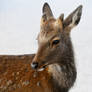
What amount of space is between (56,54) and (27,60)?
0.36m

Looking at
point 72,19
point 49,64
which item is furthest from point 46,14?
point 49,64

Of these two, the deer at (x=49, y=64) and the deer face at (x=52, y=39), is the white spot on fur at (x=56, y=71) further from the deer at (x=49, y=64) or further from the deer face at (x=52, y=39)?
the deer face at (x=52, y=39)

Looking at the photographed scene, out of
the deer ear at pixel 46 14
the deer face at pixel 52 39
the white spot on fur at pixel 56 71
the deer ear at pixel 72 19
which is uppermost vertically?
the deer ear at pixel 46 14

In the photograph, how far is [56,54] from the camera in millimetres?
1904

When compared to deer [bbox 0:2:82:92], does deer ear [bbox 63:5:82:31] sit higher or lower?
higher

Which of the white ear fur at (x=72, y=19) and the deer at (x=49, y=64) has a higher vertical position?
the white ear fur at (x=72, y=19)

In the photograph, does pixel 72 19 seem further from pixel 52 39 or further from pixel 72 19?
pixel 52 39

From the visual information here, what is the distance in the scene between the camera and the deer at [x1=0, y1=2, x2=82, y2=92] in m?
1.88

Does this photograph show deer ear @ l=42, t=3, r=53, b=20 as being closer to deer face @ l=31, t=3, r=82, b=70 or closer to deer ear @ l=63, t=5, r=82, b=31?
deer face @ l=31, t=3, r=82, b=70

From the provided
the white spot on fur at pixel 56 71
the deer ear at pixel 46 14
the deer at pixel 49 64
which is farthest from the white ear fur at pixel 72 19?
the white spot on fur at pixel 56 71

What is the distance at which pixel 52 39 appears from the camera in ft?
6.14

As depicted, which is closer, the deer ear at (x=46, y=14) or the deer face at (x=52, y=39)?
the deer face at (x=52, y=39)

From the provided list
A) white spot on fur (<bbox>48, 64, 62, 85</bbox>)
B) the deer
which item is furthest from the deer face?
white spot on fur (<bbox>48, 64, 62, 85</bbox>)

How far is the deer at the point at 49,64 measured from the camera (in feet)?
6.17
